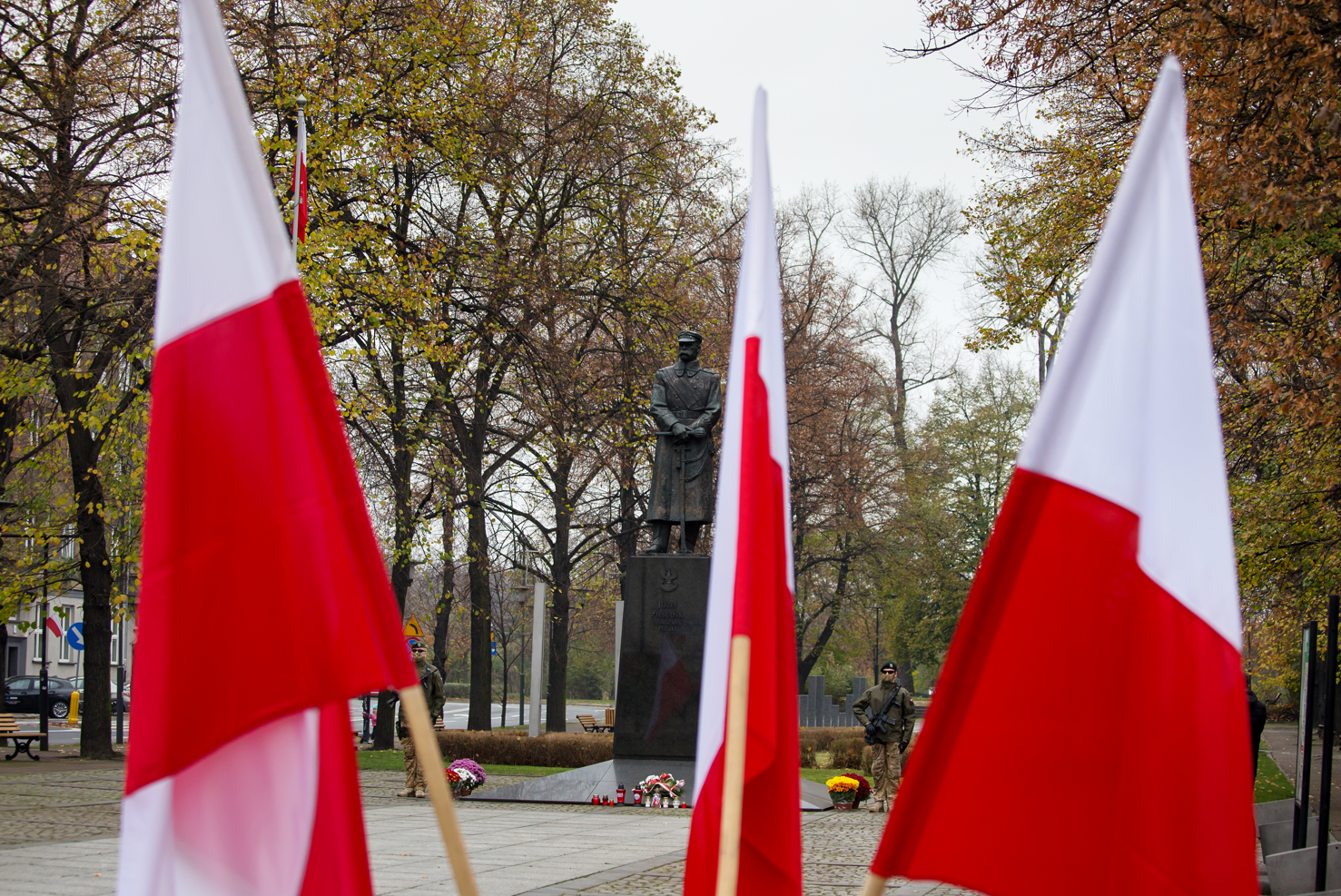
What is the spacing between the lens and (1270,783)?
2133 centimetres

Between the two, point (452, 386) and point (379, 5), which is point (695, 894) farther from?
point (452, 386)

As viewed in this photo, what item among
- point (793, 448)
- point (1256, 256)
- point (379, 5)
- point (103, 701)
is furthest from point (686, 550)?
point (793, 448)

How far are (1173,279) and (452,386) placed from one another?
23935 millimetres

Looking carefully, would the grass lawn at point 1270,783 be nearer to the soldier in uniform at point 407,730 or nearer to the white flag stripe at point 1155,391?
the soldier in uniform at point 407,730

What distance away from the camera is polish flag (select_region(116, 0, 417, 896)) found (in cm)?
263

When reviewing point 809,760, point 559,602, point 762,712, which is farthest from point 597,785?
point 559,602

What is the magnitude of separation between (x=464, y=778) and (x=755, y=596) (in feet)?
42.2

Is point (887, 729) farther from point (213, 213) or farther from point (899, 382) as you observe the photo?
point (899, 382)

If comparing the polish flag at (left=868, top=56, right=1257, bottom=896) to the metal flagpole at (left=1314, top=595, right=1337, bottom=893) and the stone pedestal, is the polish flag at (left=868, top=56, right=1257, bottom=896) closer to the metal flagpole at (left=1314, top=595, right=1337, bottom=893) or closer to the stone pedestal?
the metal flagpole at (left=1314, top=595, right=1337, bottom=893)

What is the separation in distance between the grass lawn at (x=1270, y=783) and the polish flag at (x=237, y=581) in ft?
53.7

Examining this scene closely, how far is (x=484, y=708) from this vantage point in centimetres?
2788

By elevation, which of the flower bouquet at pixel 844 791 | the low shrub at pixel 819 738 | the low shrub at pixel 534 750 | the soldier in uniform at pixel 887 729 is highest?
the soldier in uniform at pixel 887 729

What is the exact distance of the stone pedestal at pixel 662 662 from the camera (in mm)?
14945

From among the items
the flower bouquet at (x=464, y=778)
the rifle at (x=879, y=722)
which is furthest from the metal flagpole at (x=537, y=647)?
the rifle at (x=879, y=722)
